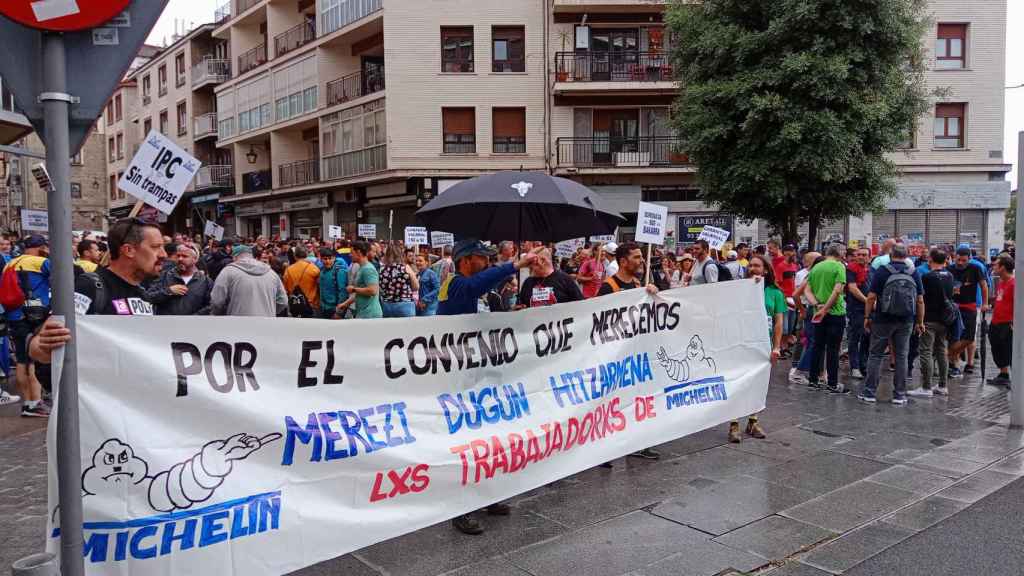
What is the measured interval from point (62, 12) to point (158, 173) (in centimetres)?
226

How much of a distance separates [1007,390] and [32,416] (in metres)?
11.5

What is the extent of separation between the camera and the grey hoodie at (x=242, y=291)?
7.48 meters

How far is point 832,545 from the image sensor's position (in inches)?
175

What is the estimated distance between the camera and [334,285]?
36.8ft

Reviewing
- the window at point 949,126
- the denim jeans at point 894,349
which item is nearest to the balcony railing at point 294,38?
the window at point 949,126

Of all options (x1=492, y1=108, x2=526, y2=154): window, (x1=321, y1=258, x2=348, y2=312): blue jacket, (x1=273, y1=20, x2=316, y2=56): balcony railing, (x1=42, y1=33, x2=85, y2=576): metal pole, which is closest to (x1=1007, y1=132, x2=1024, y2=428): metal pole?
(x1=42, y1=33, x2=85, y2=576): metal pole

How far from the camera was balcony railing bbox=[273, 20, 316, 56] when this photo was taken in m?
31.8

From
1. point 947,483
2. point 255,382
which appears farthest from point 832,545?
point 255,382

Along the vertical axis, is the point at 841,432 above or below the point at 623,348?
below

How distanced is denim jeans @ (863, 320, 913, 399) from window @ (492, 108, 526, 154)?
19.6 metres

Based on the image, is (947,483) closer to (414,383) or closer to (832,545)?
(832,545)

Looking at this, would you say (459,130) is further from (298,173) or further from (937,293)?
(937,293)

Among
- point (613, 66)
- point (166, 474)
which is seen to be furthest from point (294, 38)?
point (166, 474)

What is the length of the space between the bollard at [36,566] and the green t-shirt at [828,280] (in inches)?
339
